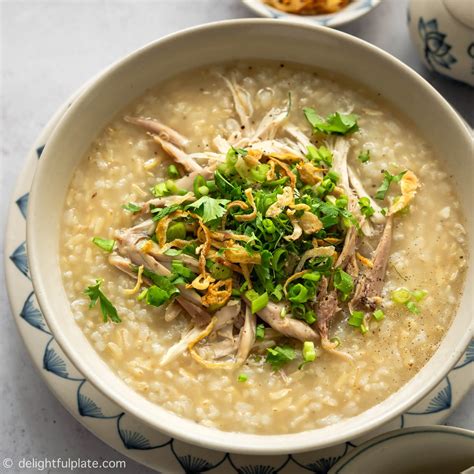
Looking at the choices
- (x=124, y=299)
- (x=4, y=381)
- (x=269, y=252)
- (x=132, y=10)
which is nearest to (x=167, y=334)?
(x=124, y=299)

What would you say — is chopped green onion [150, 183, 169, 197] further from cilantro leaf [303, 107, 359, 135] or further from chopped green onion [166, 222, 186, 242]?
cilantro leaf [303, 107, 359, 135]

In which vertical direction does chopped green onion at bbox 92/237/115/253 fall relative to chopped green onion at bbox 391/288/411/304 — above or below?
below

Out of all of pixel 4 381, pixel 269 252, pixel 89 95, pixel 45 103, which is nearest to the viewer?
pixel 269 252

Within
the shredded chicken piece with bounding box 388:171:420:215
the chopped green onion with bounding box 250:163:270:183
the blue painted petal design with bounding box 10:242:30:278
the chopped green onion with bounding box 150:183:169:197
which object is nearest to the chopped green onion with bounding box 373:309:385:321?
the shredded chicken piece with bounding box 388:171:420:215

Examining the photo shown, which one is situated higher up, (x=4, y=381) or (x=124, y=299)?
(x=124, y=299)

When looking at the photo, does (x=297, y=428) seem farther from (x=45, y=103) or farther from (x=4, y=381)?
(x=45, y=103)

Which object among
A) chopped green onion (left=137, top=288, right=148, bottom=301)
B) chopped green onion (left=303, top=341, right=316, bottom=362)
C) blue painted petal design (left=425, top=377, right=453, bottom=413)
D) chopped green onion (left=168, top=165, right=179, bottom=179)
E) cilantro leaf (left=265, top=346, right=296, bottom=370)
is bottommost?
blue painted petal design (left=425, top=377, right=453, bottom=413)
